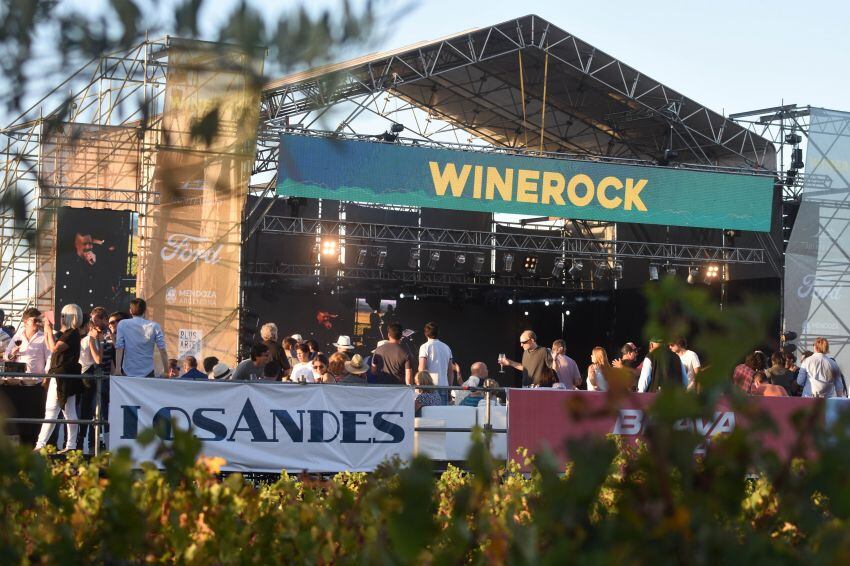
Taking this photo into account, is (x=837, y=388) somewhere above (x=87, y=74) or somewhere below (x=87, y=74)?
below

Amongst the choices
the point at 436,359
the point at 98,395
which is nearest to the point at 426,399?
the point at 436,359

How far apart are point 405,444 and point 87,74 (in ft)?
25.0

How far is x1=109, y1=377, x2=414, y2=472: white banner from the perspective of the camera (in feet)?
31.9

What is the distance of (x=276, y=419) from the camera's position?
1006 cm

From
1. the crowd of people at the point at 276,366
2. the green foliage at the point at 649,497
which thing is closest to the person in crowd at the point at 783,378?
the crowd of people at the point at 276,366

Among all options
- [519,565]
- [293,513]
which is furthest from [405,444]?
[519,565]

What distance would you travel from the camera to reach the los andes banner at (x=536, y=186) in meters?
21.3

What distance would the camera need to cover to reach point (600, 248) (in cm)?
2952

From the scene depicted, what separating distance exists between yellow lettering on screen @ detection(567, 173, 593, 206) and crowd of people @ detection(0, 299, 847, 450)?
9273mm

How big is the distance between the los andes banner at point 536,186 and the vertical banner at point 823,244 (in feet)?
3.96

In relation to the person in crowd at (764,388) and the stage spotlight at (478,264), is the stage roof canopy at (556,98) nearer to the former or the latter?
the stage spotlight at (478,264)

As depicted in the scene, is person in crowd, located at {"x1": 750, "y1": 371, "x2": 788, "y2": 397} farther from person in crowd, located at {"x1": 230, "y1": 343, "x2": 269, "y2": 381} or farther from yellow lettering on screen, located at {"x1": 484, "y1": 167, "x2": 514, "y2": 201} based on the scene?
yellow lettering on screen, located at {"x1": 484, "y1": 167, "x2": 514, "y2": 201}

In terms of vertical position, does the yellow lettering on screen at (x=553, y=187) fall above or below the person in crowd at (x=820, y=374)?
above

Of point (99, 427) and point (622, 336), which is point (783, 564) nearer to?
point (99, 427)
